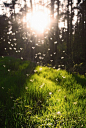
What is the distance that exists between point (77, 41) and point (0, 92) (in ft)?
40.8

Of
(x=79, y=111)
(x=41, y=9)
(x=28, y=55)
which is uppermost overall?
(x=41, y=9)

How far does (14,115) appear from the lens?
264cm

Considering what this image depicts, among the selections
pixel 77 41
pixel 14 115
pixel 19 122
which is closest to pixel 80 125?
pixel 19 122

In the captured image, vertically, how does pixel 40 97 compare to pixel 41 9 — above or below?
below

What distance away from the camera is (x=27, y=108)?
9.47 feet

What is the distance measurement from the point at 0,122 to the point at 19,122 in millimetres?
391

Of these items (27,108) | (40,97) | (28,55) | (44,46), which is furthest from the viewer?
(28,55)

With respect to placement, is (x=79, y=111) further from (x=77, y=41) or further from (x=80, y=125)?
(x=77, y=41)

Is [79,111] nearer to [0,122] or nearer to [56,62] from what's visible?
[0,122]

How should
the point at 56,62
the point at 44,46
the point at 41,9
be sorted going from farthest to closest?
the point at 41,9, the point at 44,46, the point at 56,62

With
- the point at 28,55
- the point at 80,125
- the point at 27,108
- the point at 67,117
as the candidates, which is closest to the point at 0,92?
the point at 27,108

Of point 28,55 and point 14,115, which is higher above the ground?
point 14,115

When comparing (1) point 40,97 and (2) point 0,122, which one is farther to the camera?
(1) point 40,97

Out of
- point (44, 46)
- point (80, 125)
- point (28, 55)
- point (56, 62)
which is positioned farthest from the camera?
point (28, 55)
